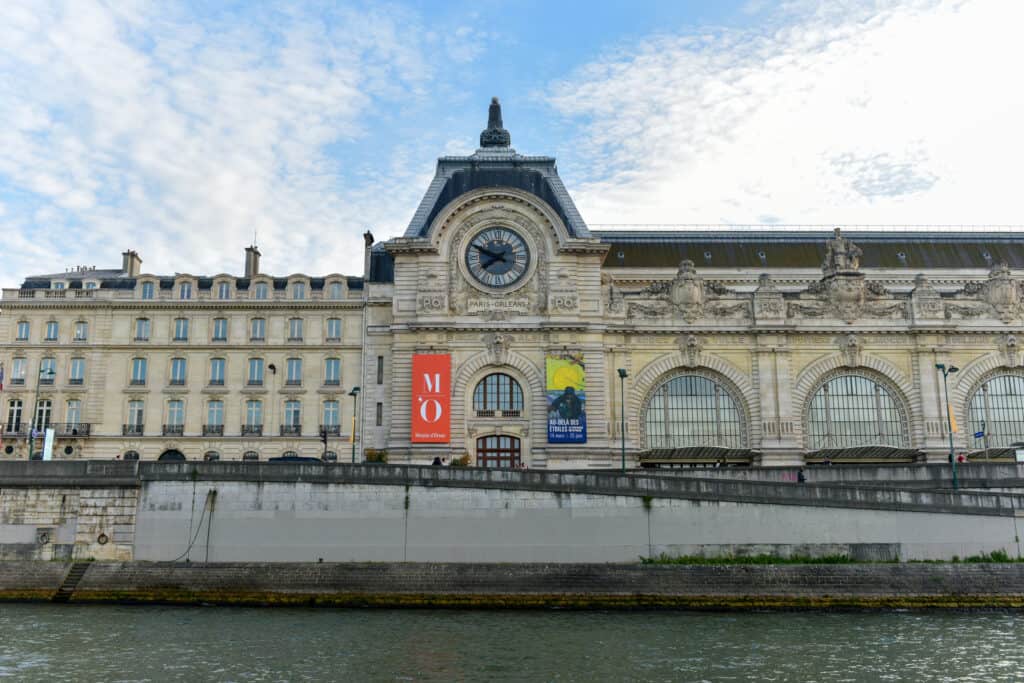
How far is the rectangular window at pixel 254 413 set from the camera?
6212cm

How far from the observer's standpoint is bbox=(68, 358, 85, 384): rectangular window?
6294 centimetres

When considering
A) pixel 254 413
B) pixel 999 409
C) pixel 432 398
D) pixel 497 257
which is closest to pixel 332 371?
pixel 254 413

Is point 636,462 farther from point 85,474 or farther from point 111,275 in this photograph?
point 111,275

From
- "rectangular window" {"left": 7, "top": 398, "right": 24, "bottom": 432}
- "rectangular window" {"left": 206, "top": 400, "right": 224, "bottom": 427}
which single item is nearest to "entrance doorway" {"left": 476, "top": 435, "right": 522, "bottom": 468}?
"rectangular window" {"left": 206, "top": 400, "right": 224, "bottom": 427}

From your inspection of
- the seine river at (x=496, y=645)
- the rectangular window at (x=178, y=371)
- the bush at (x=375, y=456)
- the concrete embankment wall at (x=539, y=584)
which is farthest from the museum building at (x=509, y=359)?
the seine river at (x=496, y=645)

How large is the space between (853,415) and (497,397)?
72.1 ft

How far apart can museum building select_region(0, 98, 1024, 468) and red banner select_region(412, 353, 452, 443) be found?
13 cm

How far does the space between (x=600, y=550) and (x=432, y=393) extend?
21678 millimetres

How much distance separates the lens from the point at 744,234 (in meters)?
71.4

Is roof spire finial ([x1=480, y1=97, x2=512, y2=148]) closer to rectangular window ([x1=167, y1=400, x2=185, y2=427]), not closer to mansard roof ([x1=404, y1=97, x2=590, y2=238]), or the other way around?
mansard roof ([x1=404, y1=97, x2=590, y2=238])

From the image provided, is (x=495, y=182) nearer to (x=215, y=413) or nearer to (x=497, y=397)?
(x=497, y=397)

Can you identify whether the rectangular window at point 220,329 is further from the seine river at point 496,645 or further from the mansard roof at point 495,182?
the seine river at point 496,645

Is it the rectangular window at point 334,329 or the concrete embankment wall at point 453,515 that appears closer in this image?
the concrete embankment wall at point 453,515

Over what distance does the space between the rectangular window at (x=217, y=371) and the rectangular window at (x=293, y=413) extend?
4556 mm
